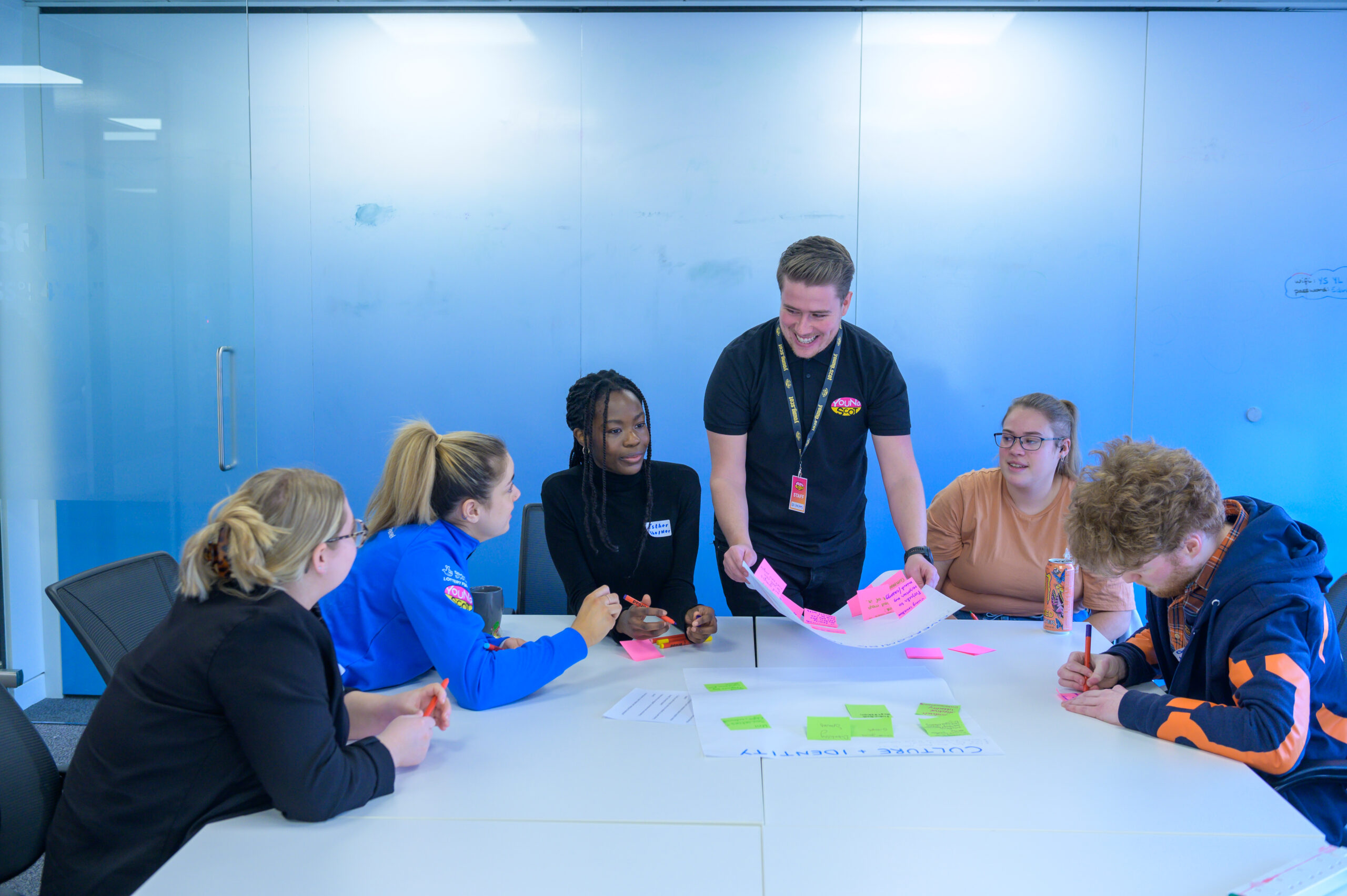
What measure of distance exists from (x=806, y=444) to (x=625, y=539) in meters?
0.58

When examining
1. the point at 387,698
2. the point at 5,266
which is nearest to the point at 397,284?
the point at 5,266

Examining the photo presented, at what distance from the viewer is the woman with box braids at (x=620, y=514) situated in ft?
7.77

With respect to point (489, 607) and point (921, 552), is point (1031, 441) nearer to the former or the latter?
point (921, 552)

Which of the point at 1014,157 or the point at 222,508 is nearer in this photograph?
the point at 222,508

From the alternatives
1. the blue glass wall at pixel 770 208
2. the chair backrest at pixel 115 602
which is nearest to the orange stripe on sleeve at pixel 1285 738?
the chair backrest at pixel 115 602

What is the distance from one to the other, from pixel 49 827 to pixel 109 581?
0.65 metres

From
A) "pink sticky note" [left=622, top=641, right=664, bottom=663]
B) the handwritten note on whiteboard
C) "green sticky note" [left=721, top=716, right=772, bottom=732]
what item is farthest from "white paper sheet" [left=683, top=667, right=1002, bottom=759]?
the handwritten note on whiteboard

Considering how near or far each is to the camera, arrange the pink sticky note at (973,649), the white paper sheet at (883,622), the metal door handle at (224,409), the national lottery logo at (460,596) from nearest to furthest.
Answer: the national lottery logo at (460,596) < the white paper sheet at (883,622) < the pink sticky note at (973,649) < the metal door handle at (224,409)

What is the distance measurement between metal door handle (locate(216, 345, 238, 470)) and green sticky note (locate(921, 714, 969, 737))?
2.83 meters

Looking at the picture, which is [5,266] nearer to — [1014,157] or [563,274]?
[563,274]

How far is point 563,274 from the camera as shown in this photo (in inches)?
147

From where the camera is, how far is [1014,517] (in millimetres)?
2602

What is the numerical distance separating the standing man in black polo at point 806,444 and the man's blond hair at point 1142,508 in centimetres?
84

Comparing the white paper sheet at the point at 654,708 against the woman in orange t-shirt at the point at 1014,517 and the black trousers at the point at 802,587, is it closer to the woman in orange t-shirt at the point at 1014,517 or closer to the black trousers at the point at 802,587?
the black trousers at the point at 802,587
